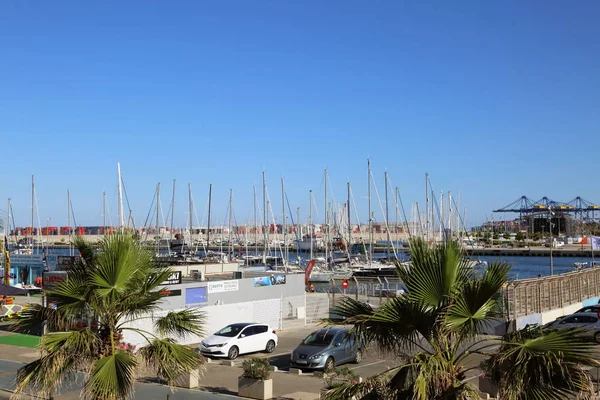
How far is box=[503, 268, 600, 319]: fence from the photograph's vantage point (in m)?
26.6

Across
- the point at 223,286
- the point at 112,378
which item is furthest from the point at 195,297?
the point at 112,378

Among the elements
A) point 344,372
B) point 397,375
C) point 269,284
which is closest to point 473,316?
point 397,375

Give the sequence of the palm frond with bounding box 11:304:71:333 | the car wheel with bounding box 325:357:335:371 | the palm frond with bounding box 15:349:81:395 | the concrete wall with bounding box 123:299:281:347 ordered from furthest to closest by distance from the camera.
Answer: the concrete wall with bounding box 123:299:281:347
the car wheel with bounding box 325:357:335:371
the palm frond with bounding box 11:304:71:333
the palm frond with bounding box 15:349:81:395

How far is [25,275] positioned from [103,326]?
165 ft

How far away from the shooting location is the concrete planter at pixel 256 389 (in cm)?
1667

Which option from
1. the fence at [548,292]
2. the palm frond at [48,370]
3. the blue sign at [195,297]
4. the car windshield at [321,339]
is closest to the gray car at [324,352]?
the car windshield at [321,339]

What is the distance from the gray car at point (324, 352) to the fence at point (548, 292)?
6.40m

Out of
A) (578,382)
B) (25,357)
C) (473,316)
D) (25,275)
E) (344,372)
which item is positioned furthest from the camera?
(25,275)

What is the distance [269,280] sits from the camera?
3341 cm

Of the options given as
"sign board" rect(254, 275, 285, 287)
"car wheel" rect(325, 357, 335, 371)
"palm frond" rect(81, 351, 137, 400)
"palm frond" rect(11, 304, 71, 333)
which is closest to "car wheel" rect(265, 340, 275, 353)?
"car wheel" rect(325, 357, 335, 371)

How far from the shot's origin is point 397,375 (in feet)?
30.0

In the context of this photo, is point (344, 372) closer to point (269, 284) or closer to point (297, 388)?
point (297, 388)

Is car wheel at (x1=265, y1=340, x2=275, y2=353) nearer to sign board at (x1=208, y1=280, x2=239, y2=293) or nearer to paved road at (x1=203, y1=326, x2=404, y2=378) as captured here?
paved road at (x1=203, y1=326, x2=404, y2=378)

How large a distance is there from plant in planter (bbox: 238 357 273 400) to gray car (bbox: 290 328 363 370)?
4.07m
